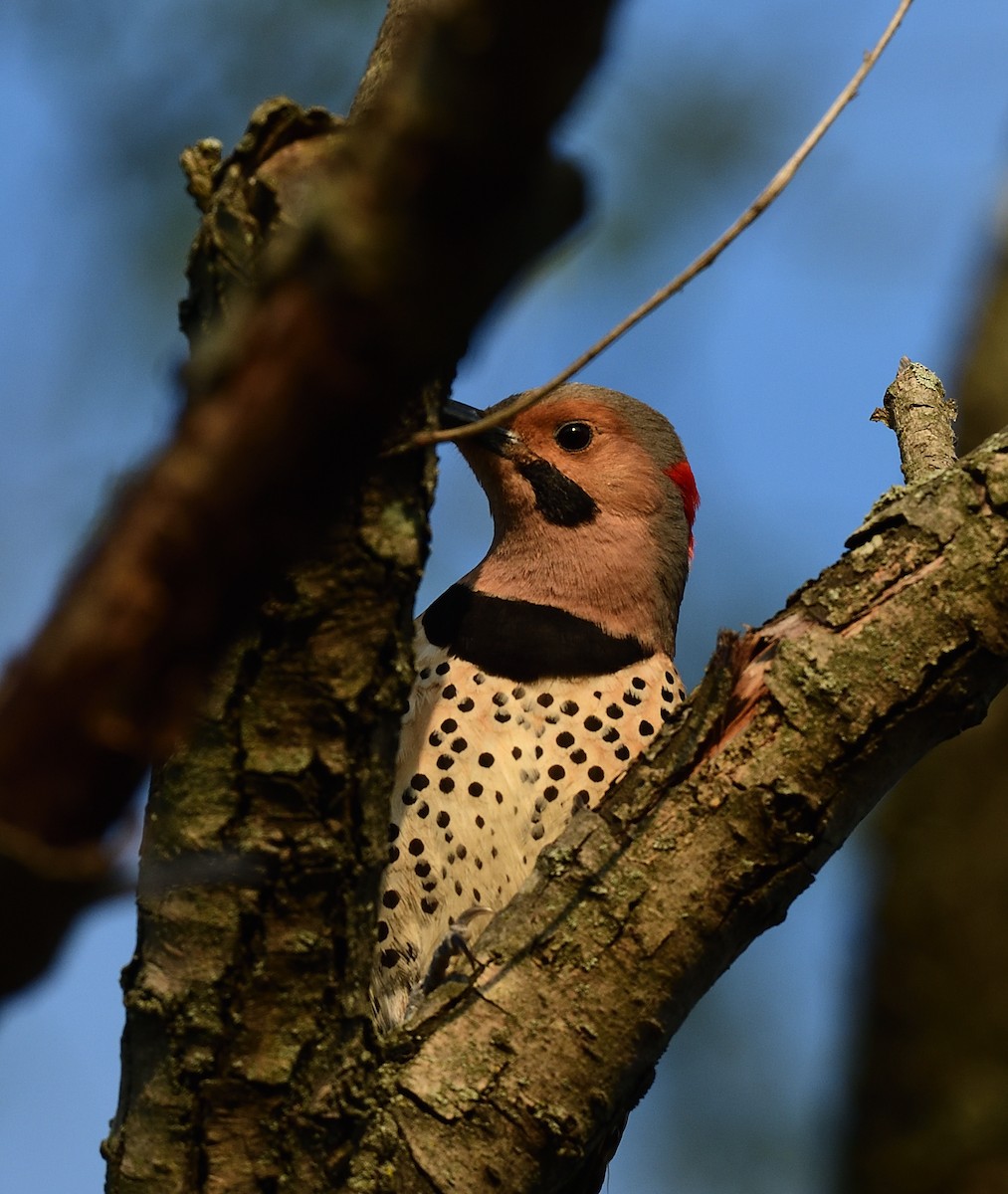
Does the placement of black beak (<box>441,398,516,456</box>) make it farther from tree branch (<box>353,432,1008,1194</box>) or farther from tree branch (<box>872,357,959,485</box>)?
tree branch (<box>353,432,1008,1194</box>)

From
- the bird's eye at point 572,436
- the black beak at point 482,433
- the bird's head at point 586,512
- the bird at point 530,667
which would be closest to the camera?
the bird at point 530,667

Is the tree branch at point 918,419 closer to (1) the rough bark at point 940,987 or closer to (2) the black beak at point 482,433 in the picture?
(1) the rough bark at point 940,987

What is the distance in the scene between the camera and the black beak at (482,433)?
4633mm

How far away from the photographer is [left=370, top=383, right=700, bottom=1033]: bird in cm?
409

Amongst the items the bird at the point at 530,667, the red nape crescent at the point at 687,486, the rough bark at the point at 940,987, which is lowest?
the rough bark at the point at 940,987

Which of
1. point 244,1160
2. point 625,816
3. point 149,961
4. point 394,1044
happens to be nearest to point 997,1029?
point 625,816

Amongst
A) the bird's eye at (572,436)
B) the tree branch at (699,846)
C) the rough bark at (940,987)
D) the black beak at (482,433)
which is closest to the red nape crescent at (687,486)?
the bird's eye at (572,436)

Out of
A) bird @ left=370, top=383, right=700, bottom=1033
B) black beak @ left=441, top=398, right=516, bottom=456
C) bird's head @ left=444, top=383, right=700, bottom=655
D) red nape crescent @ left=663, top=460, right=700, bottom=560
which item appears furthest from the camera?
red nape crescent @ left=663, top=460, right=700, bottom=560

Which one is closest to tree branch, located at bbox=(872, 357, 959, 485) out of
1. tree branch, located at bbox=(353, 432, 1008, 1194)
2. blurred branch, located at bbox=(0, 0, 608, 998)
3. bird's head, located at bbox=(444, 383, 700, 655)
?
tree branch, located at bbox=(353, 432, 1008, 1194)

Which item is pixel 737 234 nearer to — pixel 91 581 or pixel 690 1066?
pixel 91 581

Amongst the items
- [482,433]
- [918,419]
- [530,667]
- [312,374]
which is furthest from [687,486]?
[312,374]

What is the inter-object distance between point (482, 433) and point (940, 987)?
2.54 metres

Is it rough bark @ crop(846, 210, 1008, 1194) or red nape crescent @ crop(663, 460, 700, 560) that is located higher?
red nape crescent @ crop(663, 460, 700, 560)

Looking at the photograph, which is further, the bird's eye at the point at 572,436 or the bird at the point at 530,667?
the bird's eye at the point at 572,436
